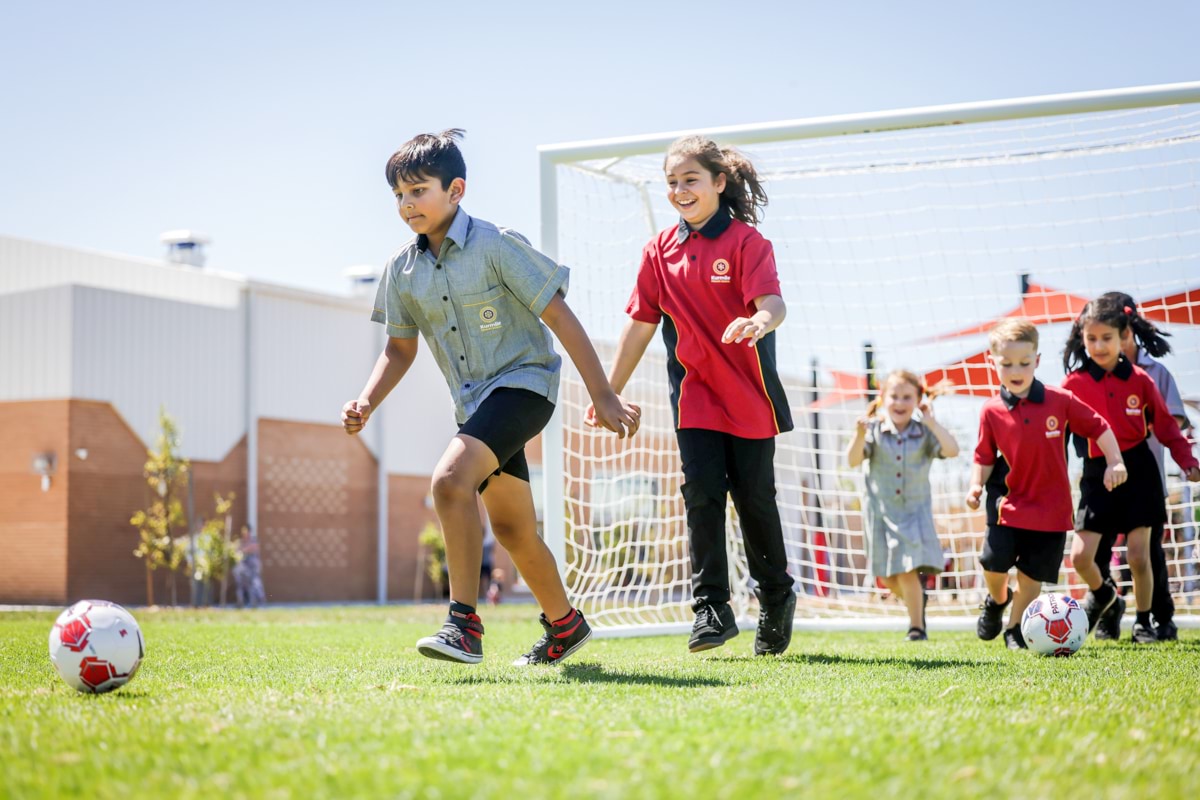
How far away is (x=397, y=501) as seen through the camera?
29.0m

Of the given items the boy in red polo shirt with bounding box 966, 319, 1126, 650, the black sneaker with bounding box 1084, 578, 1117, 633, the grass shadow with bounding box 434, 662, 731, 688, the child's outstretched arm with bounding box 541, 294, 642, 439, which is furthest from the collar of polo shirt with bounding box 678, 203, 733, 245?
the black sneaker with bounding box 1084, 578, 1117, 633

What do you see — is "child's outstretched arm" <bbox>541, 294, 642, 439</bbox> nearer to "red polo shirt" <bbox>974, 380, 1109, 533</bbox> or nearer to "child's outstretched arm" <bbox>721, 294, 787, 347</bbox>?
"child's outstretched arm" <bbox>721, 294, 787, 347</bbox>

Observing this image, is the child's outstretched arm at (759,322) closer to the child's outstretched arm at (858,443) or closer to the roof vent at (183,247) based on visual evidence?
the child's outstretched arm at (858,443)

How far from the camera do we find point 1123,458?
649cm

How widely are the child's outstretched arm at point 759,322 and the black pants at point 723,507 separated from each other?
470 mm

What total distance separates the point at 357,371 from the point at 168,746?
2632 cm

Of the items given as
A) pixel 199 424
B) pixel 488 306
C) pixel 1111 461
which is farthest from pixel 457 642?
pixel 199 424

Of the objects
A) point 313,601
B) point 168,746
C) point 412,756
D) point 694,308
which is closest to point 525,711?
point 412,756

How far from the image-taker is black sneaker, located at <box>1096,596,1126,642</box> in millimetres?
6570

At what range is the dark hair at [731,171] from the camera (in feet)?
16.9

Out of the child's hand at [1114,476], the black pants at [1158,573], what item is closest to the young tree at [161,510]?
the black pants at [1158,573]

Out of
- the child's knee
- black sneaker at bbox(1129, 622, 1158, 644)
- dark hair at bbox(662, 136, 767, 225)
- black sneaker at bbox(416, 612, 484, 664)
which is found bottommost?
black sneaker at bbox(1129, 622, 1158, 644)

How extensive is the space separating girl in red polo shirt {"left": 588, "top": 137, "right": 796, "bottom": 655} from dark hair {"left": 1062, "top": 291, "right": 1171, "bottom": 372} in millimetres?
2375

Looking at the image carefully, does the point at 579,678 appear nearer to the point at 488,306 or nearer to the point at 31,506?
the point at 488,306
